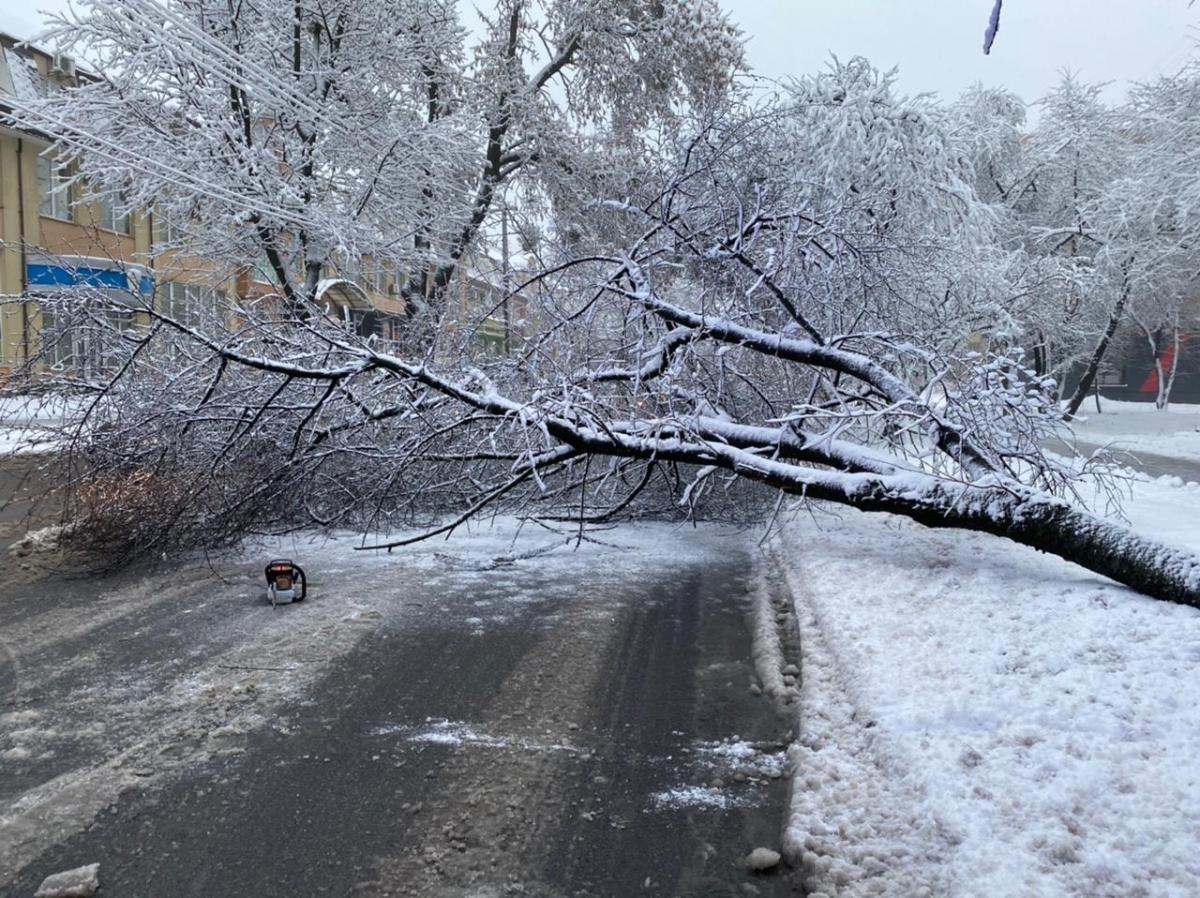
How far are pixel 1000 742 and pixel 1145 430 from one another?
2924 cm

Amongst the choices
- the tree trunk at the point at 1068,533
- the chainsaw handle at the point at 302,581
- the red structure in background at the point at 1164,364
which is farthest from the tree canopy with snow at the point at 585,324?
the red structure in background at the point at 1164,364

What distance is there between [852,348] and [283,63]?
368 inches

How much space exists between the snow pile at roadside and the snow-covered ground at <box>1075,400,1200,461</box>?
13665mm

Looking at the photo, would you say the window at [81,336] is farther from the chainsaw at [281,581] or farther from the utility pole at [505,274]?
the utility pole at [505,274]

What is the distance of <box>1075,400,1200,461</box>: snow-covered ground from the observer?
2123 centimetres

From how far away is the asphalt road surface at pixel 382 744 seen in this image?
314 centimetres

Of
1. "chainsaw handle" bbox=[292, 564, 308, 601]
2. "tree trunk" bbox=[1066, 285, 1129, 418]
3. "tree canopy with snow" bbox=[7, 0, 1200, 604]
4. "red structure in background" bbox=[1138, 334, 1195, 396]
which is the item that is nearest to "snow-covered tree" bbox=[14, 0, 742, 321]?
"tree canopy with snow" bbox=[7, 0, 1200, 604]

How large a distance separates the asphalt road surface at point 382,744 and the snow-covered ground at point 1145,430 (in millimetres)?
14904

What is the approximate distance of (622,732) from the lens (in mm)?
4352

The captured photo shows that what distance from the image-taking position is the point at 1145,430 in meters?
28.5

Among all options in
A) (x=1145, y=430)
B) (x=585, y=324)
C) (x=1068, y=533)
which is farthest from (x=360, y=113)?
(x=1145, y=430)

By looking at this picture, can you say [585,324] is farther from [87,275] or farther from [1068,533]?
[1068,533]

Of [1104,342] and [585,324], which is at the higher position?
[1104,342]

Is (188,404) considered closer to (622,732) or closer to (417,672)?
(417,672)
